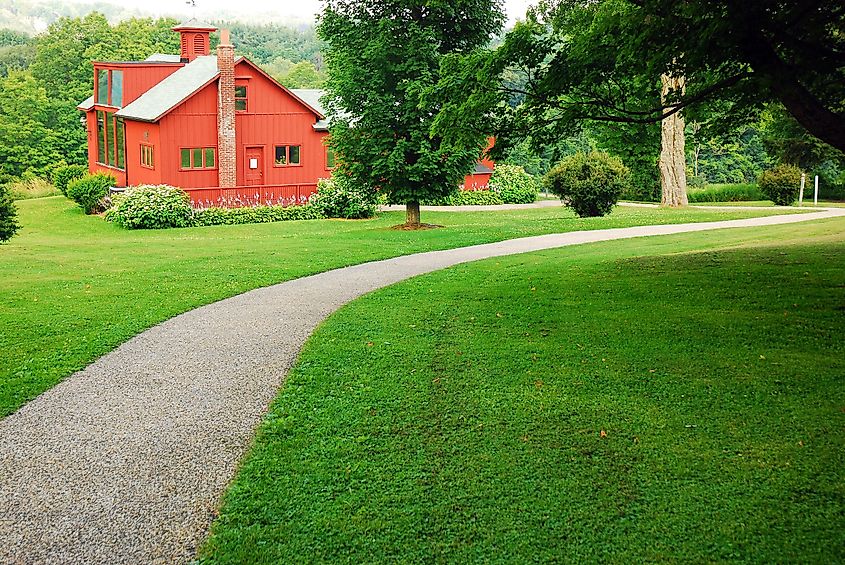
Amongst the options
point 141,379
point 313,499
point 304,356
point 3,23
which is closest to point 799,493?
point 313,499

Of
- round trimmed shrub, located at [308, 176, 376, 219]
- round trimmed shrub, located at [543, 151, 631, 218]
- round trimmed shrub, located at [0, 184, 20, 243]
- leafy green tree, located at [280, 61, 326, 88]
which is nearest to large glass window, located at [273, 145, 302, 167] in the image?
round trimmed shrub, located at [308, 176, 376, 219]

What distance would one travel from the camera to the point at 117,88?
1517 inches

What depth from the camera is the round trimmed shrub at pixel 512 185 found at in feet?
133

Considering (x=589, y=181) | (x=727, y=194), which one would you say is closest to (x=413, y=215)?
(x=589, y=181)

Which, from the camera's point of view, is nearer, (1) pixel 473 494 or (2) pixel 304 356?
(1) pixel 473 494

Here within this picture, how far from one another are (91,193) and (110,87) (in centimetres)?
738

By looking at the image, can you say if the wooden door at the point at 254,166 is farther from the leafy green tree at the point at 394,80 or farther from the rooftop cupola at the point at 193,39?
the leafy green tree at the point at 394,80

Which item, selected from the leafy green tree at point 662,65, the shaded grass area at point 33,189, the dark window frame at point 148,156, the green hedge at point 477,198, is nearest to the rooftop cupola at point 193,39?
the dark window frame at point 148,156

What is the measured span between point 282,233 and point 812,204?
2197cm

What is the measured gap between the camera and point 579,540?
4.80 m

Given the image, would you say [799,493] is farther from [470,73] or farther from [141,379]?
[470,73]

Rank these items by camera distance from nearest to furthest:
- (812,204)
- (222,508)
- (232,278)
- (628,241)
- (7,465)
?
(222,508), (7,465), (232,278), (628,241), (812,204)

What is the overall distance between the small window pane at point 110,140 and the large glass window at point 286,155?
8.68m

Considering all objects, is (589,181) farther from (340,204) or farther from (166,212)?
(166,212)
